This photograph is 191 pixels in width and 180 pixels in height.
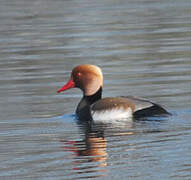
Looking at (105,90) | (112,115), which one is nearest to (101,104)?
(112,115)

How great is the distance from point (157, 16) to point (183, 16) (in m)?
1.00

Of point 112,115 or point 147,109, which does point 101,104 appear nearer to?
point 112,115

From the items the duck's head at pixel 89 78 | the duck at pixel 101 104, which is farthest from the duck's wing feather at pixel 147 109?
the duck's head at pixel 89 78

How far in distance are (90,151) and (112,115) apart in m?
2.21

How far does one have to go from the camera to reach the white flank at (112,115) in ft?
37.0

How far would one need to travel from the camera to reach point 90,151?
923 centimetres

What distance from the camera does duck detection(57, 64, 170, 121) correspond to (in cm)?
1120

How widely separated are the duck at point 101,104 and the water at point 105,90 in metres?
0.27

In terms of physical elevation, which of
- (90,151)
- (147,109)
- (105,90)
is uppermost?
(90,151)

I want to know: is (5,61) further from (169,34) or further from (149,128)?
(149,128)

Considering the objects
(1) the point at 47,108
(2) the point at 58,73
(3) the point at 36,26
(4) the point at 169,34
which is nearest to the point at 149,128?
(1) the point at 47,108

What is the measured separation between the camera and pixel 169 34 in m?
21.8

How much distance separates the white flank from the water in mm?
373

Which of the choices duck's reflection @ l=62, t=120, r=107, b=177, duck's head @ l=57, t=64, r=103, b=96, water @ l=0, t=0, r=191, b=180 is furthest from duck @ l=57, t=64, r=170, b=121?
duck's reflection @ l=62, t=120, r=107, b=177
